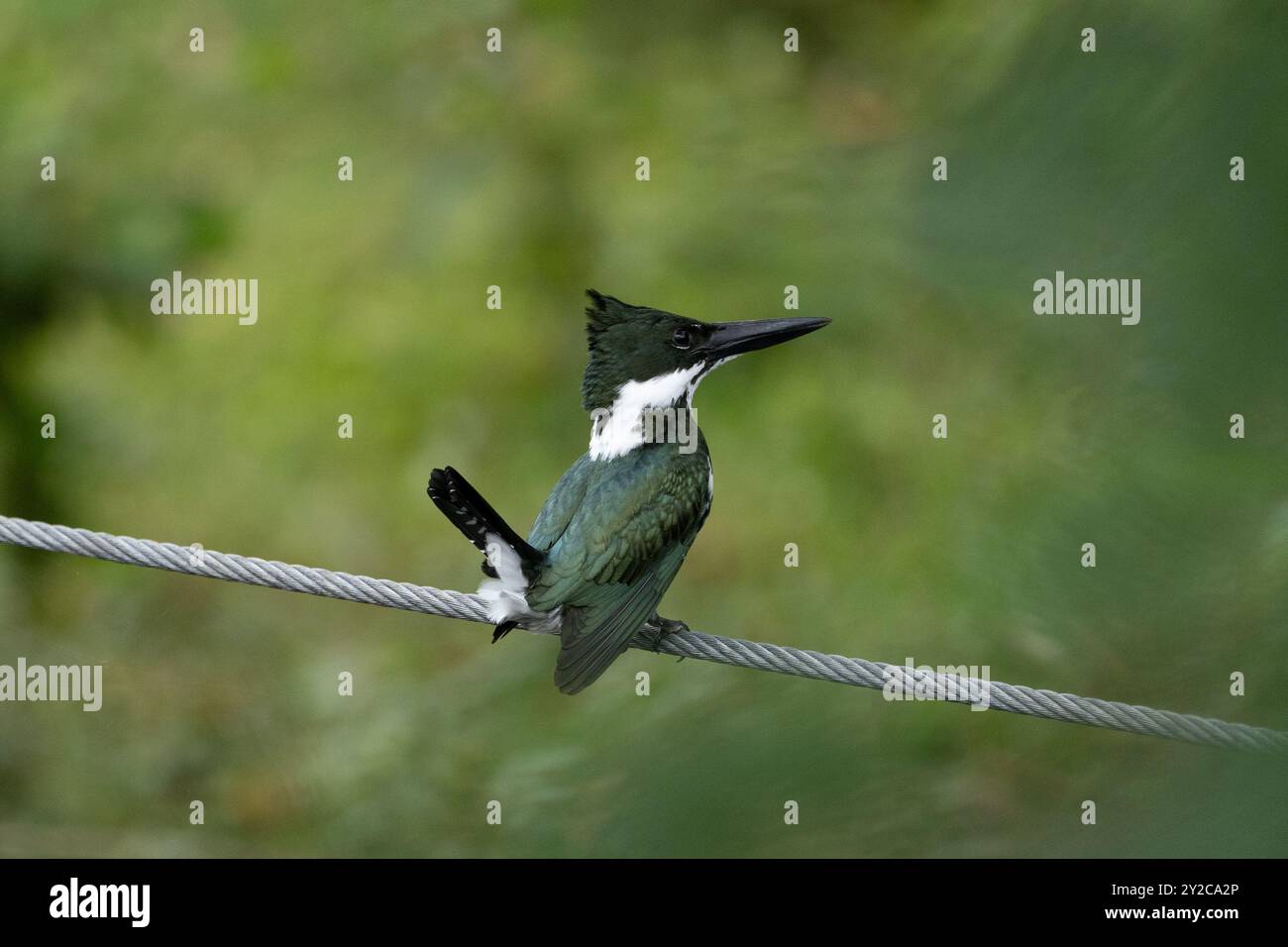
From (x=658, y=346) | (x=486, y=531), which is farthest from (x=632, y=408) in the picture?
(x=486, y=531)

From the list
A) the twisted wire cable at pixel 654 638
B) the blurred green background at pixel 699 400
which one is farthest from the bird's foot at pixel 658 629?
the blurred green background at pixel 699 400

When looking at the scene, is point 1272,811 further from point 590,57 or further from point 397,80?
point 397,80

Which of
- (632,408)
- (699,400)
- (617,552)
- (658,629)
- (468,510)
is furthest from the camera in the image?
(699,400)

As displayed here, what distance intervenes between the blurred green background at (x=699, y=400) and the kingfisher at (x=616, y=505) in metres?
0.16

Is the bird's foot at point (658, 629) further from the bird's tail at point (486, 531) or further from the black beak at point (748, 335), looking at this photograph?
the black beak at point (748, 335)

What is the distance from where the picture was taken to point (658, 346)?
390 cm

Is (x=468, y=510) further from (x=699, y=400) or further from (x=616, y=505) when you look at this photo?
(x=699, y=400)

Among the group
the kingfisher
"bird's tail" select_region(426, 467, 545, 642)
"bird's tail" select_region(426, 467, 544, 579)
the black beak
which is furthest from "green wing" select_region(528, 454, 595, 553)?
the black beak

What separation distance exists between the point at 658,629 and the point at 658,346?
33.3 inches

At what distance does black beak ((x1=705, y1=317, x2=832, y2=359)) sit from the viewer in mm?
3934

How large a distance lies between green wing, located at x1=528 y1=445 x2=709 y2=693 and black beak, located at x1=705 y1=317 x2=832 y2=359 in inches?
16.6

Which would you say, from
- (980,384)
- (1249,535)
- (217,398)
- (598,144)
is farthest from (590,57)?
(1249,535)

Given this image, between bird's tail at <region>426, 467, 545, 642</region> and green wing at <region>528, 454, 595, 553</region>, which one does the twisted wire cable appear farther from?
green wing at <region>528, 454, 595, 553</region>

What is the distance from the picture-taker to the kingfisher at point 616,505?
3.21m
